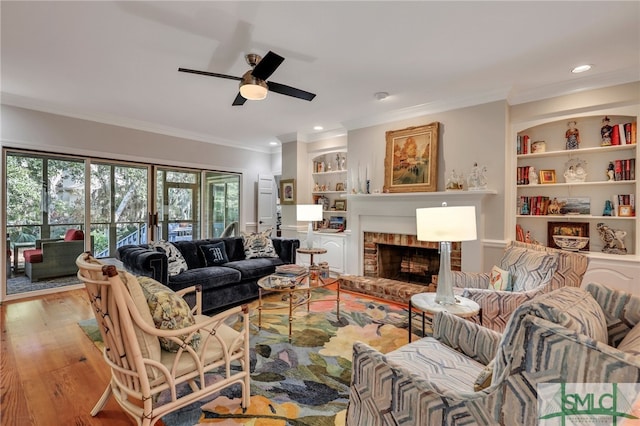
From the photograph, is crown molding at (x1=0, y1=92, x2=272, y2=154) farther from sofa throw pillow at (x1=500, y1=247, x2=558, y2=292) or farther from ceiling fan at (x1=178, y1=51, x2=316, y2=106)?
sofa throw pillow at (x1=500, y1=247, x2=558, y2=292)

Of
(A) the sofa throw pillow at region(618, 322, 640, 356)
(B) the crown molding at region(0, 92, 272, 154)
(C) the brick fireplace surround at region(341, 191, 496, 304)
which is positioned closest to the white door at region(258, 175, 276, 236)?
(B) the crown molding at region(0, 92, 272, 154)

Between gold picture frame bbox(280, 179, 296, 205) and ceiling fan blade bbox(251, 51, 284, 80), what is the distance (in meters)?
3.25

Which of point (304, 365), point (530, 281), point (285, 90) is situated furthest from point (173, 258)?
point (530, 281)

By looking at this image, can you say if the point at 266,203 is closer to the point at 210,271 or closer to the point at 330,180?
the point at 330,180

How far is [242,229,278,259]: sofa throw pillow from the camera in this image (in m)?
4.46

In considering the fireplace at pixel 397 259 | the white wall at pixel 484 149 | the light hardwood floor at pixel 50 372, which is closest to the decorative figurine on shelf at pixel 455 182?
the white wall at pixel 484 149

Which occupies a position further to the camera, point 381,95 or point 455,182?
point 455,182

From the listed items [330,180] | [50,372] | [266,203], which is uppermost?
[330,180]

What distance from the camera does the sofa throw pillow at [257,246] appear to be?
14.6 ft

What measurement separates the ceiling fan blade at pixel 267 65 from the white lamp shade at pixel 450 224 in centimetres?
161

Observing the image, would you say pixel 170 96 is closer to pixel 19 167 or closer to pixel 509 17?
pixel 19 167

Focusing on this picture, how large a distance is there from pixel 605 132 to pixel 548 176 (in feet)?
2.16

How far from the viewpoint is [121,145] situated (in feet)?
15.6

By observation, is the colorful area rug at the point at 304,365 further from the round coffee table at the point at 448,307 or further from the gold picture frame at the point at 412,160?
the gold picture frame at the point at 412,160
